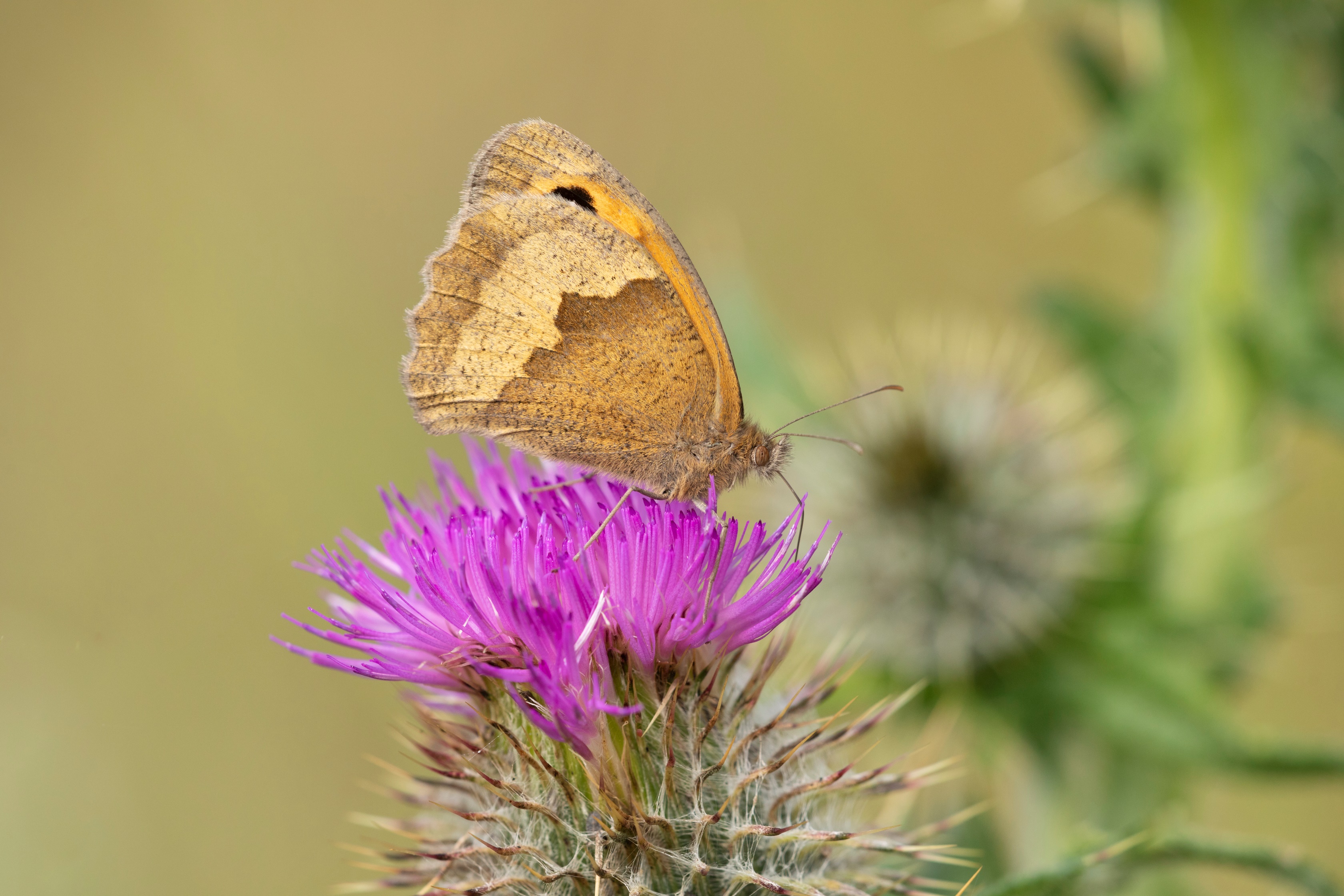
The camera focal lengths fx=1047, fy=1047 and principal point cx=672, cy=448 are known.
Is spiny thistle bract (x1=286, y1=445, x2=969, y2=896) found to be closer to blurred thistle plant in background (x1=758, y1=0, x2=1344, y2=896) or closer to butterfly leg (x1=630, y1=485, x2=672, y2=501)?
butterfly leg (x1=630, y1=485, x2=672, y2=501)

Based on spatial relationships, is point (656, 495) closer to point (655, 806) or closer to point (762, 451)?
point (762, 451)

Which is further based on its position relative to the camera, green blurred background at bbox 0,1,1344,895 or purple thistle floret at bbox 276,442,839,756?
green blurred background at bbox 0,1,1344,895

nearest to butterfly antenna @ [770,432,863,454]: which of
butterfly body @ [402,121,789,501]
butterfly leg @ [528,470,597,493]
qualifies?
butterfly body @ [402,121,789,501]

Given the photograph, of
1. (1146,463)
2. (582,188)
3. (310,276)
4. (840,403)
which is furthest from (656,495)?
(310,276)

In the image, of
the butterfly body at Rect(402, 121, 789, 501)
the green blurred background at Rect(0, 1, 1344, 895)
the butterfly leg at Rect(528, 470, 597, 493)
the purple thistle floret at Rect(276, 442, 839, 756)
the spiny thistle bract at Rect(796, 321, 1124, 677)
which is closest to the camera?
the purple thistle floret at Rect(276, 442, 839, 756)

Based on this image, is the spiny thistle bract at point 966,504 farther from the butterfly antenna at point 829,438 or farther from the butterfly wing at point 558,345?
the butterfly wing at point 558,345

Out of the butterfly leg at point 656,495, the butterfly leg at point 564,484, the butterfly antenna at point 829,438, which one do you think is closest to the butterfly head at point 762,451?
the butterfly antenna at point 829,438

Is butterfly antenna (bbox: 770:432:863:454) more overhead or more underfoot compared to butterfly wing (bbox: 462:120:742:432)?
more underfoot
